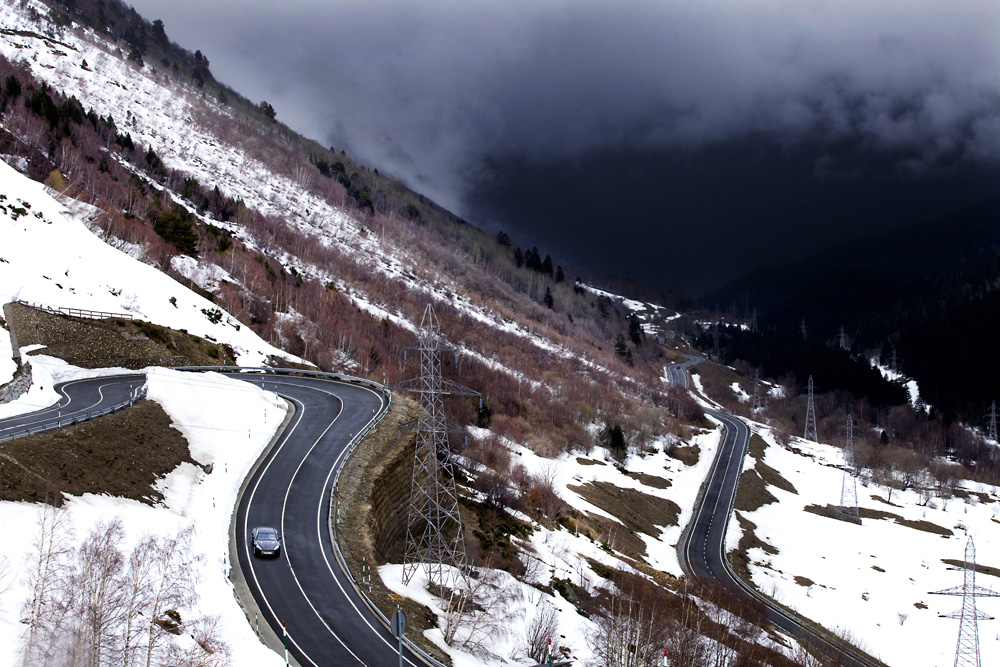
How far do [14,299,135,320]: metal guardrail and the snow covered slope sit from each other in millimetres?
719

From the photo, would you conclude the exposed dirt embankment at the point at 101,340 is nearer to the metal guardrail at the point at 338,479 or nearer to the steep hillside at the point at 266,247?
the metal guardrail at the point at 338,479

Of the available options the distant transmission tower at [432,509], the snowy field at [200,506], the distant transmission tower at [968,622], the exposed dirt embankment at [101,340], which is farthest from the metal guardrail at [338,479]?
the distant transmission tower at [968,622]

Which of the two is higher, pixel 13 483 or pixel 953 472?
pixel 953 472

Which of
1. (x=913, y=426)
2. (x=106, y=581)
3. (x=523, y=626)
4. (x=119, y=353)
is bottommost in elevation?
(x=523, y=626)

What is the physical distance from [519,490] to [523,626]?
95.0 ft

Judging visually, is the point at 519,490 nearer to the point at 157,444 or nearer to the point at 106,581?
the point at 157,444

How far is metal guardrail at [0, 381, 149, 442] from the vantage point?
30.8 metres

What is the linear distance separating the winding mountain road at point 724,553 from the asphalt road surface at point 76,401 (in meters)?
52.5

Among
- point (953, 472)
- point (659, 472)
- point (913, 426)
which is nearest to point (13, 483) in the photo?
point (659, 472)

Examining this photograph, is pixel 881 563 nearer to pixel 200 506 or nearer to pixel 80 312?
pixel 200 506

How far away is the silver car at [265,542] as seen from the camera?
31328 mm

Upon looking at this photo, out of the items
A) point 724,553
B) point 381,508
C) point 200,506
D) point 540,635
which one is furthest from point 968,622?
point 200,506

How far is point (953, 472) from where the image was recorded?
119250 mm

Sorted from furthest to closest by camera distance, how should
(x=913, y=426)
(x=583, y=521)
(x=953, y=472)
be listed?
1. (x=913, y=426)
2. (x=953, y=472)
3. (x=583, y=521)
